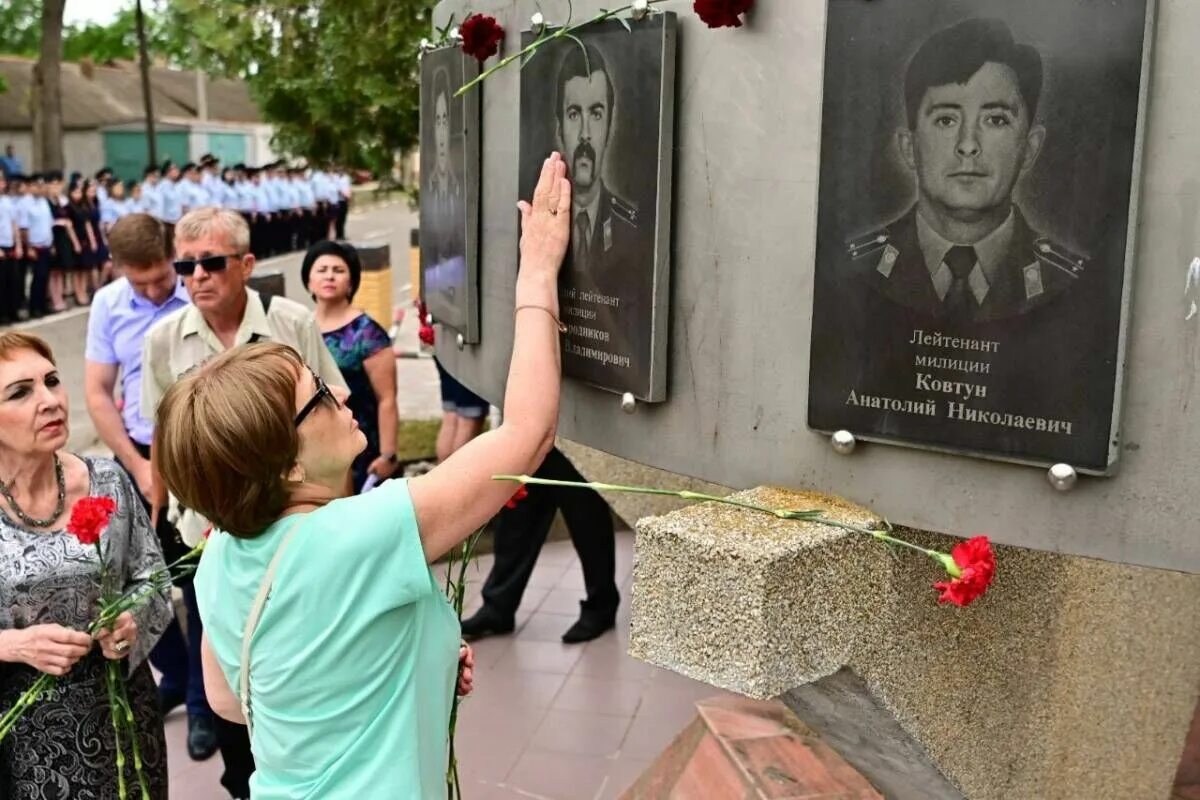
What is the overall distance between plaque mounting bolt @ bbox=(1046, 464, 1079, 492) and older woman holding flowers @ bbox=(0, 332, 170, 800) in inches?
78.8

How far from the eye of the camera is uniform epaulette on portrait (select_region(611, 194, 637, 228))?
9.57 feet

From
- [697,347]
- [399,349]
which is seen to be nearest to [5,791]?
[697,347]

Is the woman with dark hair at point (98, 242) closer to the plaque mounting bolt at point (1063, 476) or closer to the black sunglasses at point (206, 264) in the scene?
the black sunglasses at point (206, 264)

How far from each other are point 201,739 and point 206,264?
1.68 meters

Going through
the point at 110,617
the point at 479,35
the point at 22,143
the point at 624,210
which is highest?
the point at 22,143

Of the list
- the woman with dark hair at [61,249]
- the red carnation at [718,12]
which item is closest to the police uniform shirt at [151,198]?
the woman with dark hair at [61,249]

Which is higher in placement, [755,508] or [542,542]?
[755,508]

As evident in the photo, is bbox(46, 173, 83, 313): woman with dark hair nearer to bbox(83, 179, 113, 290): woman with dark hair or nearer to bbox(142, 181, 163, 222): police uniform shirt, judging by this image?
bbox(83, 179, 113, 290): woman with dark hair

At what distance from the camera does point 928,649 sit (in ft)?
9.52

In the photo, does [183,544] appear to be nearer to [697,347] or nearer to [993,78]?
[697,347]

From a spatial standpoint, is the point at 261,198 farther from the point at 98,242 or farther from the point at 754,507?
the point at 754,507

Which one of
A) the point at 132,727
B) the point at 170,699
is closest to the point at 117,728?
the point at 132,727

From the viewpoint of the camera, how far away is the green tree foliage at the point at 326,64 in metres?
8.57

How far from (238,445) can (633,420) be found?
1.24 m
